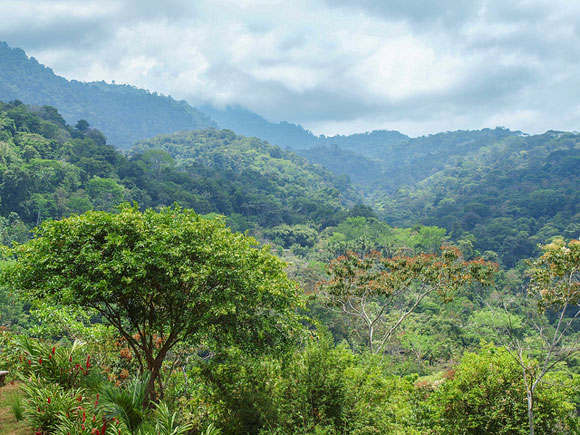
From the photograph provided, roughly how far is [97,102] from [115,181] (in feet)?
501

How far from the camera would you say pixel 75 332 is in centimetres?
1080

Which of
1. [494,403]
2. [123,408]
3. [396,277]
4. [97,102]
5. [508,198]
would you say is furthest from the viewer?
[97,102]

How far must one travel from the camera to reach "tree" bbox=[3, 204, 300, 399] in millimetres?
6836

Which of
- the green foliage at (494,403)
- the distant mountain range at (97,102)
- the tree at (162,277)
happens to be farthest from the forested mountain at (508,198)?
the distant mountain range at (97,102)

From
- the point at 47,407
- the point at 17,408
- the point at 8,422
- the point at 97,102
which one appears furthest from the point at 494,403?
the point at 97,102

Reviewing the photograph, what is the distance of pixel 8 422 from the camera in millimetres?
6066

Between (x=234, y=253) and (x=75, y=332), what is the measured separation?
246 inches

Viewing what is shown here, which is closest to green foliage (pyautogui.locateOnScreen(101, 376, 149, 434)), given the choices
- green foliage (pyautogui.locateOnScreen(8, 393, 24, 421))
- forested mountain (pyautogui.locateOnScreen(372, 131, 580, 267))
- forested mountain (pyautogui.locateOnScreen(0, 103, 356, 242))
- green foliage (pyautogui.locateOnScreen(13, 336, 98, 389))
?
green foliage (pyautogui.locateOnScreen(13, 336, 98, 389))

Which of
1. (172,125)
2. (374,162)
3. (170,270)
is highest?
(172,125)

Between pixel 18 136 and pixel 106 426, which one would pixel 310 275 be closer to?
pixel 106 426

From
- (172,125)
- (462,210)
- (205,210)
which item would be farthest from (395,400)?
(172,125)

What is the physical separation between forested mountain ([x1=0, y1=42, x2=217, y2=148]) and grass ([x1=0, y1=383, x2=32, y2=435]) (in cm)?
16979

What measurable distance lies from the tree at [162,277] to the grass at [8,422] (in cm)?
172

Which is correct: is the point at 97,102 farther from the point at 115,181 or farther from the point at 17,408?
the point at 17,408
